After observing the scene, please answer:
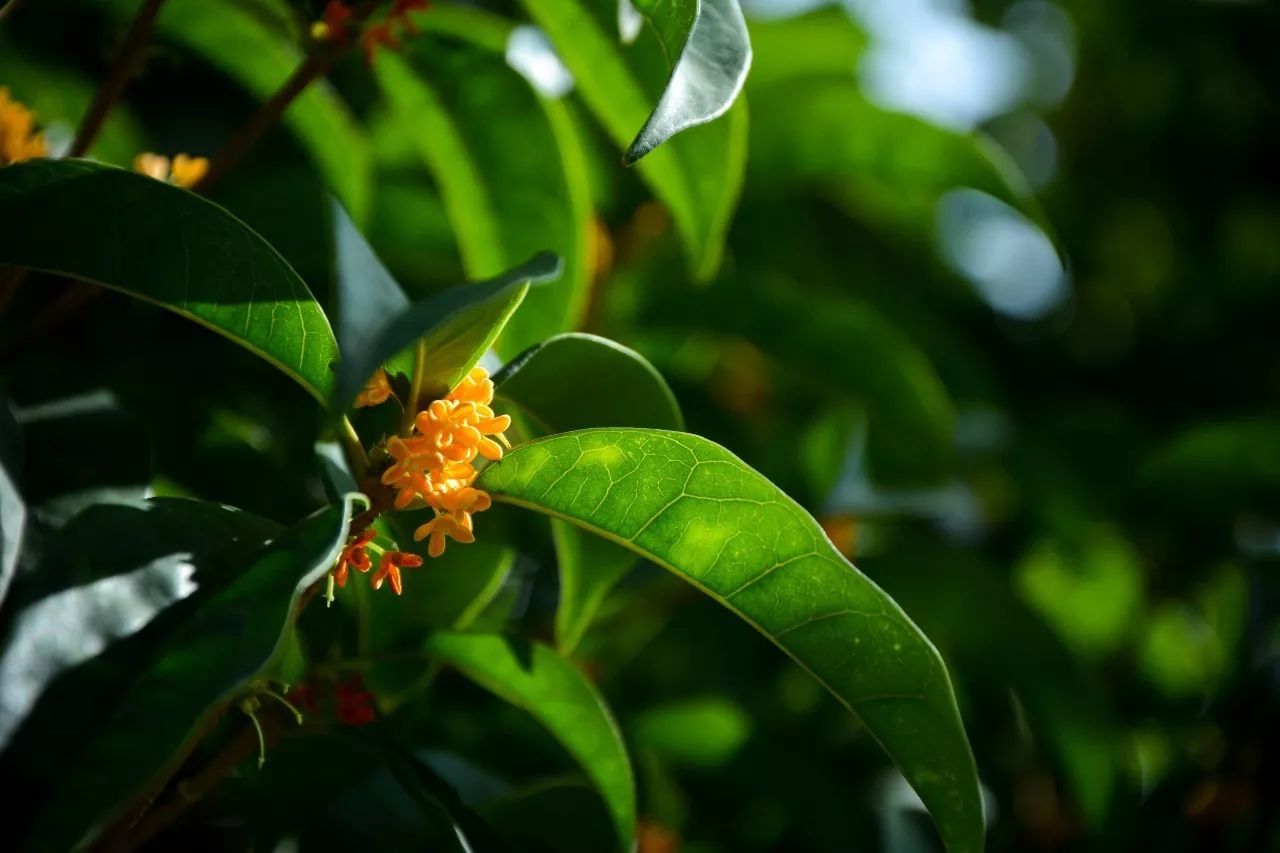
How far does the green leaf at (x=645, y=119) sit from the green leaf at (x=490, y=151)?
→ 75 mm

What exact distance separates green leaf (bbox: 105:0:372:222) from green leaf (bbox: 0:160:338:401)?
0.54 m

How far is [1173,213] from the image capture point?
2834 mm

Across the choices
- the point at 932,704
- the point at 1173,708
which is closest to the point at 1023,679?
the point at 1173,708

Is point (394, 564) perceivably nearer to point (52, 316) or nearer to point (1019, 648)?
point (52, 316)

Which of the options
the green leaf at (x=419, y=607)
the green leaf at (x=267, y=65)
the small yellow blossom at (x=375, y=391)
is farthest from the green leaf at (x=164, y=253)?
the green leaf at (x=267, y=65)

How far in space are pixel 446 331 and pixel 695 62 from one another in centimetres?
22

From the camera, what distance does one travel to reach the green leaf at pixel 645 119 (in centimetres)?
108

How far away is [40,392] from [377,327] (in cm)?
42

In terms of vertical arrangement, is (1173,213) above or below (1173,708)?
above

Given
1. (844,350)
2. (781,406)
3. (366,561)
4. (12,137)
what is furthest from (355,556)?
(781,406)

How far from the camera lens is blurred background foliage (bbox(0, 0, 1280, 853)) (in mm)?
→ 1144

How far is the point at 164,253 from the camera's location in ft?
2.49

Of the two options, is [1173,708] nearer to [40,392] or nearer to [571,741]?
[571,741]

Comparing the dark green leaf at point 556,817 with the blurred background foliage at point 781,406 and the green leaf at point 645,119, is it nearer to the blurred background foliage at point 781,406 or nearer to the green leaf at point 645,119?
the blurred background foliage at point 781,406
